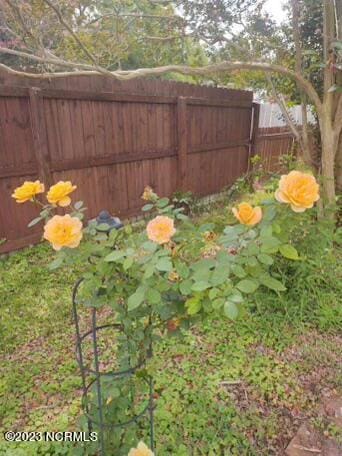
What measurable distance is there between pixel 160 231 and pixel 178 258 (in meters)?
0.14

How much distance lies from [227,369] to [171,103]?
11.9ft

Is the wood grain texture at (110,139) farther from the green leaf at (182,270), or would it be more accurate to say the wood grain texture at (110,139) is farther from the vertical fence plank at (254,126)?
the green leaf at (182,270)

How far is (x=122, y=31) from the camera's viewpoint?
3.89 metres

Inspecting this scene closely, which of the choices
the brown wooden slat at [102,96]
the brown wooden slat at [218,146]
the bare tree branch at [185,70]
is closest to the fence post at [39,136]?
the brown wooden slat at [102,96]

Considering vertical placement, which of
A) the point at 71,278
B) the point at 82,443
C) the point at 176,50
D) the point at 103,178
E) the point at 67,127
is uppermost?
the point at 176,50

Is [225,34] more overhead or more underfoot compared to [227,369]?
more overhead

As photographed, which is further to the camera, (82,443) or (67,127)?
(67,127)

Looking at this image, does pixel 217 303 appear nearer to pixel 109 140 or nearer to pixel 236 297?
pixel 236 297

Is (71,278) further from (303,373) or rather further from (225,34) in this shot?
(225,34)

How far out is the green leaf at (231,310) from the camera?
75cm

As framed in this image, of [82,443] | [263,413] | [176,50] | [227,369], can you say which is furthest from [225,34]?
[82,443]

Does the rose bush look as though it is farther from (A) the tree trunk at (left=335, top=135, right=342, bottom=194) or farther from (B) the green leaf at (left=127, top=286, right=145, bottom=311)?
(A) the tree trunk at (left=335, top=135, right=342, bottom=194)

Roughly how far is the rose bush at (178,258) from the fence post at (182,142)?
12.8 feet

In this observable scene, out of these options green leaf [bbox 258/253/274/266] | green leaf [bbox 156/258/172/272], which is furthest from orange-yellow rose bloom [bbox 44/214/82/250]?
green leaf [bbox 258/253/274/266]
